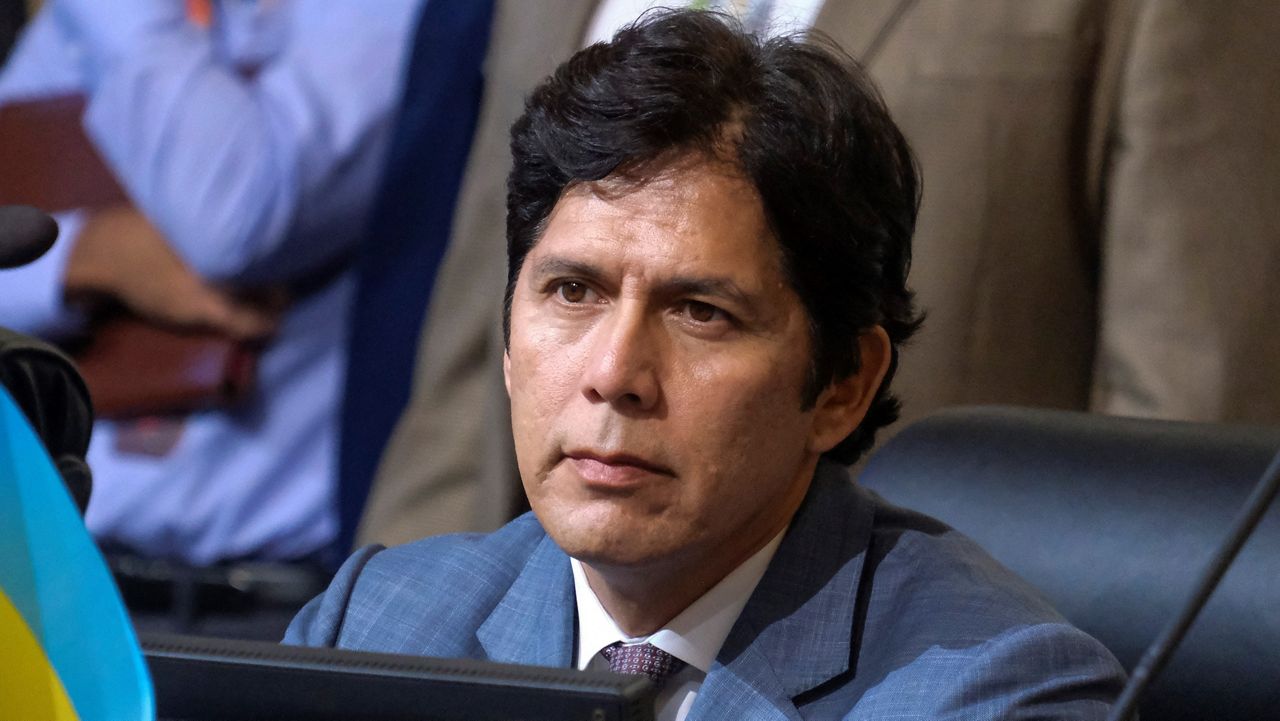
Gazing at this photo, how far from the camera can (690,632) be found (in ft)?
4.52

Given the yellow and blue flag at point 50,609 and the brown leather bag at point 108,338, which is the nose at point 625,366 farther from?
the brown leather bag at point 108,338

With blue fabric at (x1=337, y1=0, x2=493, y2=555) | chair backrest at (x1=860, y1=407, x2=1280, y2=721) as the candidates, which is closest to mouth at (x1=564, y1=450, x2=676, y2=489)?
chair backrest at (x1=860, y1=407, x2=1280, y2=721)

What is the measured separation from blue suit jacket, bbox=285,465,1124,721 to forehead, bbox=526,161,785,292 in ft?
0.77

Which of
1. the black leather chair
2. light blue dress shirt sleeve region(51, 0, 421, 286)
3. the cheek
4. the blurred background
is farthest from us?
light blue dress shirt sleeve region(51, 0, 421, 286)

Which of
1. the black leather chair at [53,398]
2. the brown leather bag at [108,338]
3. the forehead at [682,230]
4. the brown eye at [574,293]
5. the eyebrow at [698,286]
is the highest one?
the forehead at [682,230]

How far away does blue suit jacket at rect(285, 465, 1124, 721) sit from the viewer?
47.6 inches

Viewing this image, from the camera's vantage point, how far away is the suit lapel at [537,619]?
1424mm

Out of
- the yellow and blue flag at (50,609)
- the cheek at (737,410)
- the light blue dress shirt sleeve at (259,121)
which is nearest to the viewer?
the yellow and blue flag at (50,609)

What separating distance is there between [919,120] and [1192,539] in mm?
1030

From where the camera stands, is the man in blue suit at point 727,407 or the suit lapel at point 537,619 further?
the suit lapel at point 537,619

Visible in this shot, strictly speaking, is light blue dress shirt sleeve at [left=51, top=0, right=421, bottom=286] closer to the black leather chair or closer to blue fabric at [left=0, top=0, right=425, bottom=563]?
blue fabric at [left=0, top=0, right=425, bottom=563]

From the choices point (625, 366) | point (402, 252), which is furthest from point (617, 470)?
point (402, 252)

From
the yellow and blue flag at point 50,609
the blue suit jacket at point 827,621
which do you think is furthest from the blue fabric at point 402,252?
the yellow and blue flag at point 50,609

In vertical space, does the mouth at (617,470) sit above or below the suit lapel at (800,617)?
above
